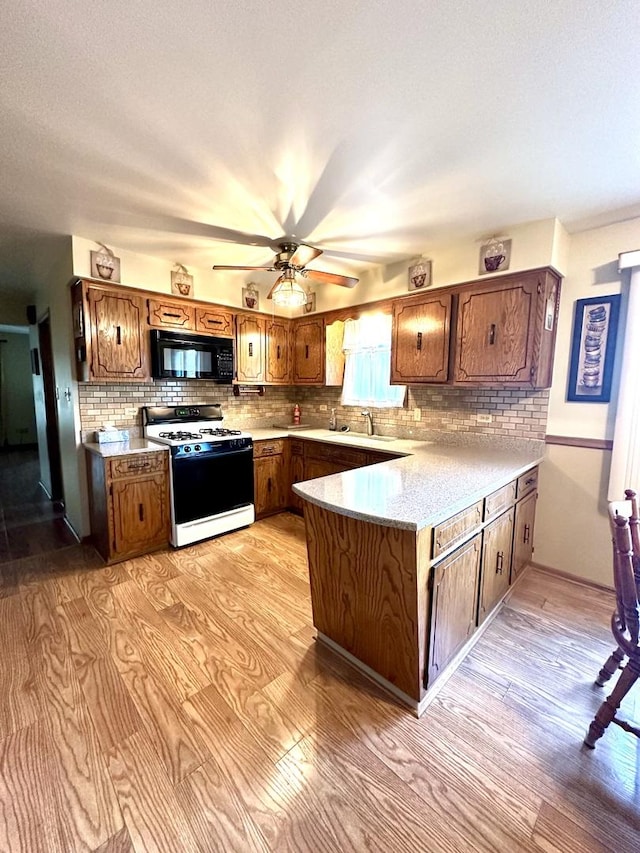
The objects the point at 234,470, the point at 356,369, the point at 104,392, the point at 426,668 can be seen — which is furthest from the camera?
the point at 356,369

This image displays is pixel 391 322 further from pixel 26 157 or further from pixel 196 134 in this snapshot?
pixel 26 157

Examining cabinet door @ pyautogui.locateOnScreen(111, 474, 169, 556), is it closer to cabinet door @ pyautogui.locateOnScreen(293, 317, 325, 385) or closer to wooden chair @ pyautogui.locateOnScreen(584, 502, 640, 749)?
cabinet door @ pyautogui.locateOnScreen(293, 317, 325, 385)

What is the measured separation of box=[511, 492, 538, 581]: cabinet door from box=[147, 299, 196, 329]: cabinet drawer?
10.5 ft

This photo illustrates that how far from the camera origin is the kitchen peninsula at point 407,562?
1.44m

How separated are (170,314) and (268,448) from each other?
160 centimetres

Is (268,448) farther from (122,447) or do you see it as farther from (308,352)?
(122,447)

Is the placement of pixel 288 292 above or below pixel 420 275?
below

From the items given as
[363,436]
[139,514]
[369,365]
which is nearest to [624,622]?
[363,436]

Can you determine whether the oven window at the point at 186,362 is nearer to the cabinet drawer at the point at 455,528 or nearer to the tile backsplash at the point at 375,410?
the tile backsplash at the point at 375,410

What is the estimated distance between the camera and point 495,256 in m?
2.51

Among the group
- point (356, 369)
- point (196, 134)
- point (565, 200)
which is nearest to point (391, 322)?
point (356, 369)

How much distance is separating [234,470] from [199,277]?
1936 millimetres

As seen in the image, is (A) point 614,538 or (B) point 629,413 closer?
(A) point 614,538

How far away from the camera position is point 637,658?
4.39ft
